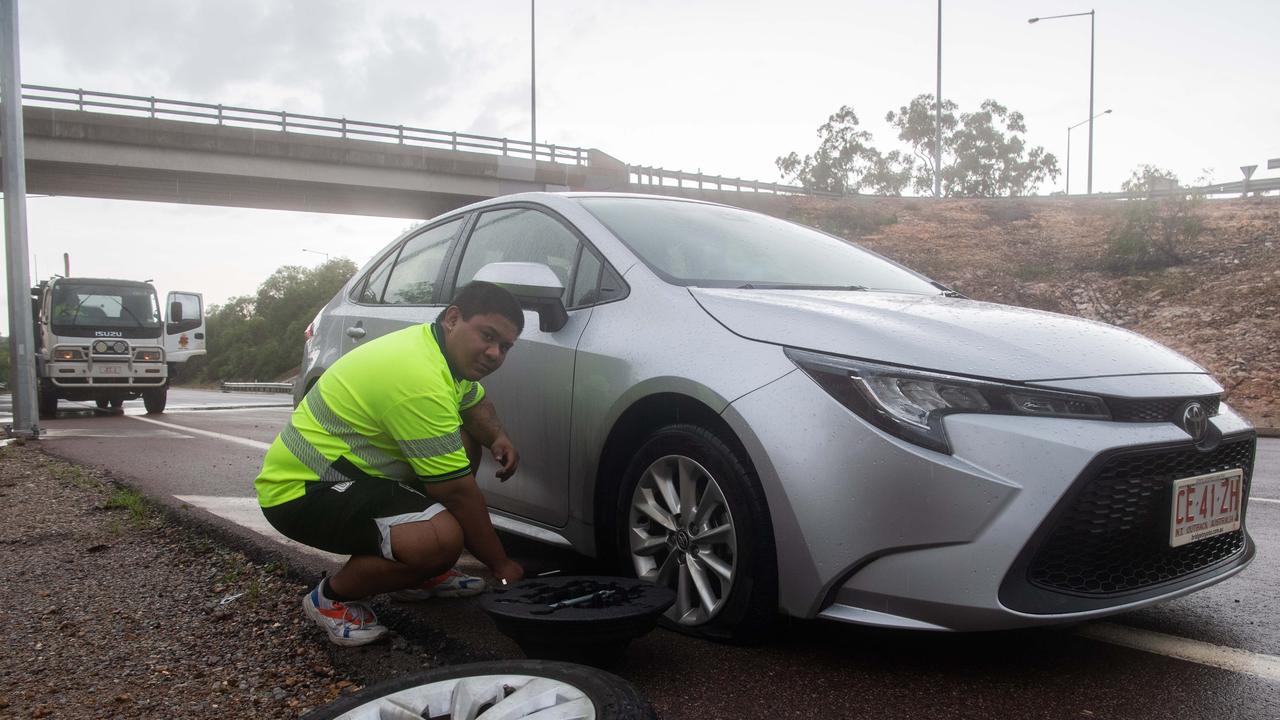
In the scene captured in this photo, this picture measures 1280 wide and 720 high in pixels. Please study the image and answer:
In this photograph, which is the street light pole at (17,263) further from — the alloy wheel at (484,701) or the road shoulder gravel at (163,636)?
the alloy wheel at (484,701)

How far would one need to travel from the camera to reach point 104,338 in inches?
626

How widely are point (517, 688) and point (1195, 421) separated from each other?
1.90 meters

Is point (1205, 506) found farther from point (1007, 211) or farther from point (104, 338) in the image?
point (1007, 211)

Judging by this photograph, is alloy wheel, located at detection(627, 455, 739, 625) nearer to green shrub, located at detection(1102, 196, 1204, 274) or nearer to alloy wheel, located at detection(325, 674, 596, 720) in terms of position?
alloy wheel, located at detection(325, 674, 596, 720)

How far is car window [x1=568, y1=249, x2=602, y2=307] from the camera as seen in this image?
336cm

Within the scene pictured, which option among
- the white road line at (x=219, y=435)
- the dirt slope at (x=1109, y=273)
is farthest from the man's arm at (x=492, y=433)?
the dirt slope at (x=1109, y=273)

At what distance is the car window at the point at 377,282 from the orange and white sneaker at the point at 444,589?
178 cm

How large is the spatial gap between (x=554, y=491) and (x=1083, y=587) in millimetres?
1722

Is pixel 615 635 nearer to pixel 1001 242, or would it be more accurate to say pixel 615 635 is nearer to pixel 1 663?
pixel 1 663

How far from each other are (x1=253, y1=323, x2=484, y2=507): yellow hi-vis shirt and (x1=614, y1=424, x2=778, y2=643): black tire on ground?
0.57 metres

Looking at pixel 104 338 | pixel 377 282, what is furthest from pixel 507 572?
pixel 104 338

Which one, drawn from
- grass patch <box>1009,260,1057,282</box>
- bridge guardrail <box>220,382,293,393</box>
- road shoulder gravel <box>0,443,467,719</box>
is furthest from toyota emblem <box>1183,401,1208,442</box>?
bridge guardrail <box>220,382,293,393</box>

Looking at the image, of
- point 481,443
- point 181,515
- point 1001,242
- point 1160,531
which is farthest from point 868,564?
point 1001,242

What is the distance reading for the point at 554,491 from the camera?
333cm
